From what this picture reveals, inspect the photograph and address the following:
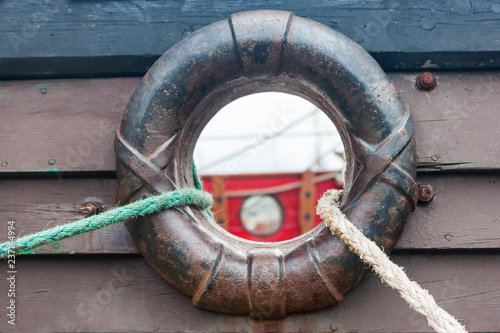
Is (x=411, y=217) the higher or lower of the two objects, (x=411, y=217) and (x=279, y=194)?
the lower

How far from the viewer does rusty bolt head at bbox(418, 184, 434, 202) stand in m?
1.08

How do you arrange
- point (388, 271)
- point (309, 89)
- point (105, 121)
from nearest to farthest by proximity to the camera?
point (388, 271)
point (309, 89)
point (105, 121)

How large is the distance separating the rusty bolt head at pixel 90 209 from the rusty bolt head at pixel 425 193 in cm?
90

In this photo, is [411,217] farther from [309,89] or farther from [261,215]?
[261,215]

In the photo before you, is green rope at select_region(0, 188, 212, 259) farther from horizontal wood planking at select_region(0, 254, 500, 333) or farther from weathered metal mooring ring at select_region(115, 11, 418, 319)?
horizontal wood planking at select_region(0, 254, 500, 333)

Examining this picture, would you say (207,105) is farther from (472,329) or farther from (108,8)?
(472,329)

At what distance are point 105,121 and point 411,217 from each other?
36.1 inches

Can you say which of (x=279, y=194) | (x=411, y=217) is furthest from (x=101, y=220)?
(x=279, y=194)

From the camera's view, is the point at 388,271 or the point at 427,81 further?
the point at 427,81

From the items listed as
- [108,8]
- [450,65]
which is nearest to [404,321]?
[450,65]

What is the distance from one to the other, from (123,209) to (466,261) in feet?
3.07

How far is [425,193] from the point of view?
3.54 ft

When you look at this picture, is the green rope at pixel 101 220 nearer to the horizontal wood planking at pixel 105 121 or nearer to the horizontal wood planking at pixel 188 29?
the horizontal wood planking at pixel 105 121

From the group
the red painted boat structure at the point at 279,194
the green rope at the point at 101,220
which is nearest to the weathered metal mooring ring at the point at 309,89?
the green rope at the point at 101,220
